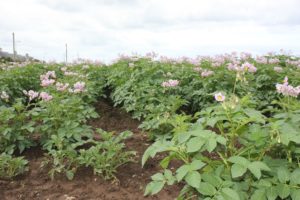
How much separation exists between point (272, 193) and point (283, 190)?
51 mm

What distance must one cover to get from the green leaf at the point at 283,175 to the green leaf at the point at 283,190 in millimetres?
25

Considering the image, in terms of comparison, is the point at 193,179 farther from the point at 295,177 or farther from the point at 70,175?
the point at 70,175

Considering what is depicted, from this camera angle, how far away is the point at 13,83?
577cm

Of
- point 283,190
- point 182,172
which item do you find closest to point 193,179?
point 182,172

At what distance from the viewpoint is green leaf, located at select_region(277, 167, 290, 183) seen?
1.88m

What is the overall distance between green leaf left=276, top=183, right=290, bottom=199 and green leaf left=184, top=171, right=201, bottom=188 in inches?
14.7

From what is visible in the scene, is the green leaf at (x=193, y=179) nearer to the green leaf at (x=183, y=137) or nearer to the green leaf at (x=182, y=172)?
the green leaf at (x=182, y=172)

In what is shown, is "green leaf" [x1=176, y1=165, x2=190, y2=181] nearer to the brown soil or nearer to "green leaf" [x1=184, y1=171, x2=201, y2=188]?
"green leaf" [x1=184, y1=171, x2=201, y2=188]

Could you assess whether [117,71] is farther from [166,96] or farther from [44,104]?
[44,104]

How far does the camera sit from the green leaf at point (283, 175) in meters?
1.88

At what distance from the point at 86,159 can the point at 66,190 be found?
11.0 inches

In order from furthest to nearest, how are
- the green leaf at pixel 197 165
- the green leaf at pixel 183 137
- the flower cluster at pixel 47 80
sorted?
the flower cluster at pixel 47 80, the green leaf at pixel 183 137, the green leaf at pixel 197 165

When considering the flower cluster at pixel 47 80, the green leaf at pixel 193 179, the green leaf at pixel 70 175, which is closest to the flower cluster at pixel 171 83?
the flower cluster at pixel 47 80

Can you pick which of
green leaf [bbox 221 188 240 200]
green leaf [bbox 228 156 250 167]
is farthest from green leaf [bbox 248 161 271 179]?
green leaf [bbox 221 188 240 200]
